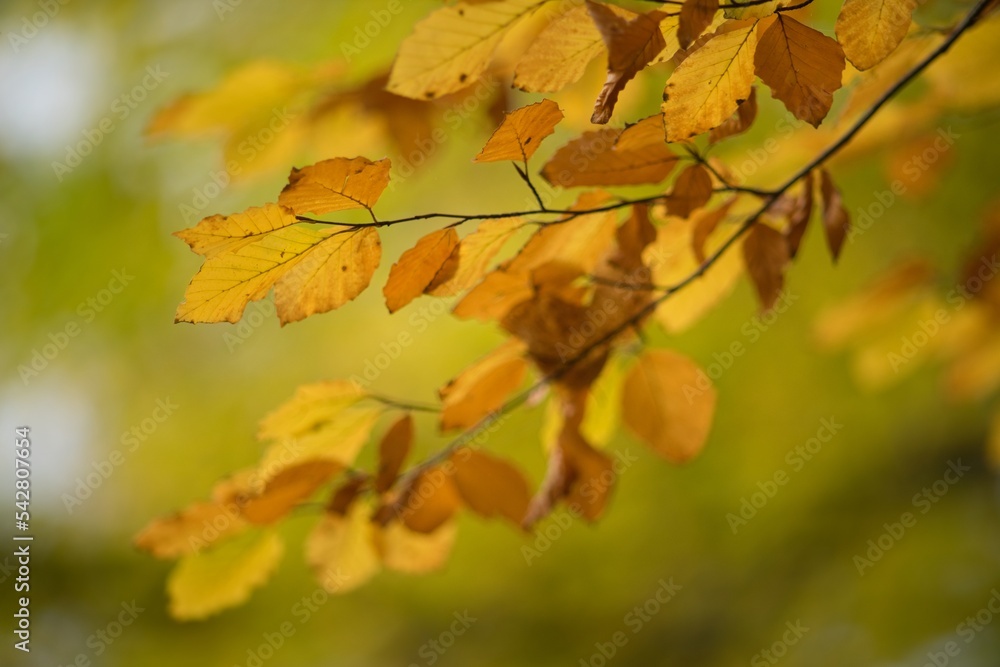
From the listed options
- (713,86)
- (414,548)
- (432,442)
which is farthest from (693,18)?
(432,442)

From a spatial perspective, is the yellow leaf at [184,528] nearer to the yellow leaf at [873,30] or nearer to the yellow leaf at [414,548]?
the yellow leaf at [414,548]

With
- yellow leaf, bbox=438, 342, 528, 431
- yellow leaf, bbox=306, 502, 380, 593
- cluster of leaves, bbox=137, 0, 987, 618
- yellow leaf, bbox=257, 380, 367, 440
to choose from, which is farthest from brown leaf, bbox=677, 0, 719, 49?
yellow leaf, bbox=306, 502, 380, 593

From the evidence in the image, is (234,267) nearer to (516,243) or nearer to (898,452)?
(516,243)

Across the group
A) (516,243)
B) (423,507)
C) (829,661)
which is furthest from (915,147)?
(829,661)

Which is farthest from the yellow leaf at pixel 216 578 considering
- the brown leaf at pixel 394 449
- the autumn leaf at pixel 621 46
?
the autumn leaf at pixel 621 46

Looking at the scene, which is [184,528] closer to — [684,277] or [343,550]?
[343,550]

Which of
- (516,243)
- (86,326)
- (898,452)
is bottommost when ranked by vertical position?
(898,452)

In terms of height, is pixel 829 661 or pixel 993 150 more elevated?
pixel 993 150
